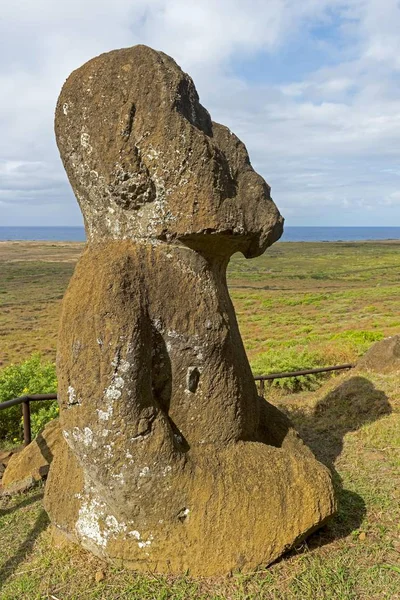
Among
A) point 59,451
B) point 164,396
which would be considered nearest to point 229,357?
point 164,396

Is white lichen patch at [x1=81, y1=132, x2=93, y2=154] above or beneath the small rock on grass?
above

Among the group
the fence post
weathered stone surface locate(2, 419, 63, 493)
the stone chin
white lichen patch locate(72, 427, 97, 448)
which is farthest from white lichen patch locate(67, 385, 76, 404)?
the fence post

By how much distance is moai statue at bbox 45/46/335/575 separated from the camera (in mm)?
3648

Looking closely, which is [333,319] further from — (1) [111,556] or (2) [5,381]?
(1) [111,556]

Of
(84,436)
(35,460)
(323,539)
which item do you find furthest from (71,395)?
(35,460)

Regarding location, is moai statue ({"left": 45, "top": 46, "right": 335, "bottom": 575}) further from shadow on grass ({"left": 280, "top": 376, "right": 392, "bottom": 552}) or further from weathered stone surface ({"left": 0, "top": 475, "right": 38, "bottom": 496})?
weathered stone surface ({"left": 0, "top": 475, "right": 38, "bottom": 496})

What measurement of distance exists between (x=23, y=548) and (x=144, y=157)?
3234mm

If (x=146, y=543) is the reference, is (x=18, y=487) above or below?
below

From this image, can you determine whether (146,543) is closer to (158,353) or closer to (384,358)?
(158,353)

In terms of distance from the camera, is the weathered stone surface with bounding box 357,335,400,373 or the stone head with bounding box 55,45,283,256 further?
the weathered stone surface with bounding box 357,335,400,373

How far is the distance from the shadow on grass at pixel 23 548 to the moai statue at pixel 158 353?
329 millimetres

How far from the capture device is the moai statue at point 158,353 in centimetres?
365

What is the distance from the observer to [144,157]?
3855 mm

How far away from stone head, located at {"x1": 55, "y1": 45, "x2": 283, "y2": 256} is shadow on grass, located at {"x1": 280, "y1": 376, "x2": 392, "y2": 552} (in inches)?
98.6
